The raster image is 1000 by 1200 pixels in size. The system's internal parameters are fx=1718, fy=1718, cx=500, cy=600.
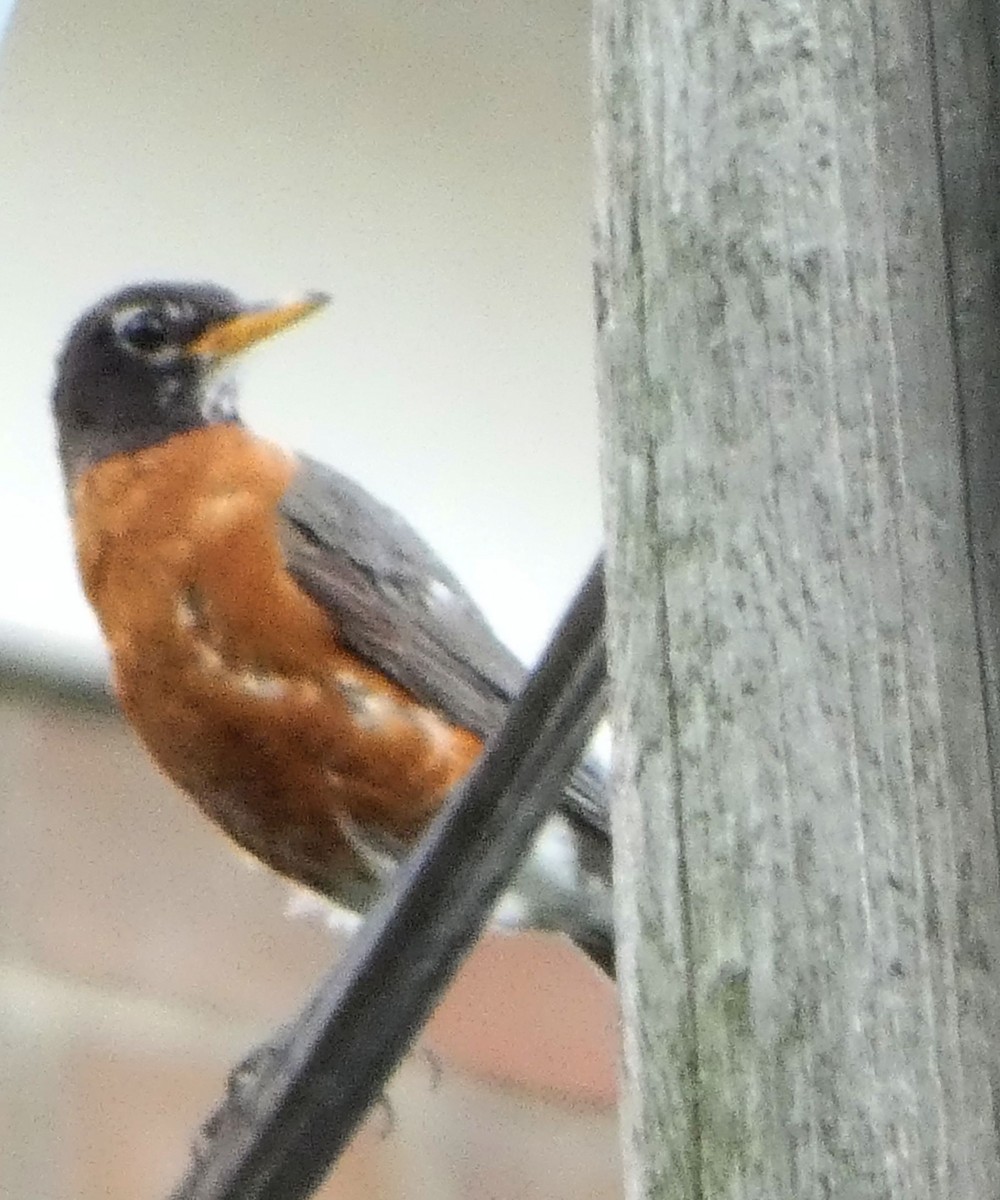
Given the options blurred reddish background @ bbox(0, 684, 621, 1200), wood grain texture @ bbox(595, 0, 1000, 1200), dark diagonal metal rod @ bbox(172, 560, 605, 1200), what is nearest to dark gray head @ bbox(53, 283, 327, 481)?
blurred reddish background @ bbox(0, 684, 621, 1200)

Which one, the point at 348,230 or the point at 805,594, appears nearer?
the point at 805,594

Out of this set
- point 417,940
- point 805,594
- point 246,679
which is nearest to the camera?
point 805,594

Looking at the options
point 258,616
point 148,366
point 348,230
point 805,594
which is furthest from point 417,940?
point 348,230

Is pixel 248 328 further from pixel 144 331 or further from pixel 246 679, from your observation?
pixel 246 679

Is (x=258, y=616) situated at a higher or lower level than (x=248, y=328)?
lower

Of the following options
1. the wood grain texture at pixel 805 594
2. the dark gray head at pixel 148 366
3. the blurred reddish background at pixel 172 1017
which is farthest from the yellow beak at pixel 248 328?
the wood grain texture at pixel 805 594

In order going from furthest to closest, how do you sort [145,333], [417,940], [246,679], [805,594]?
[145,333] → [246,679] → [417,940] → [805,594]

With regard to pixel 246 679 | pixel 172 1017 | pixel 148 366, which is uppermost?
pixel 148 366
